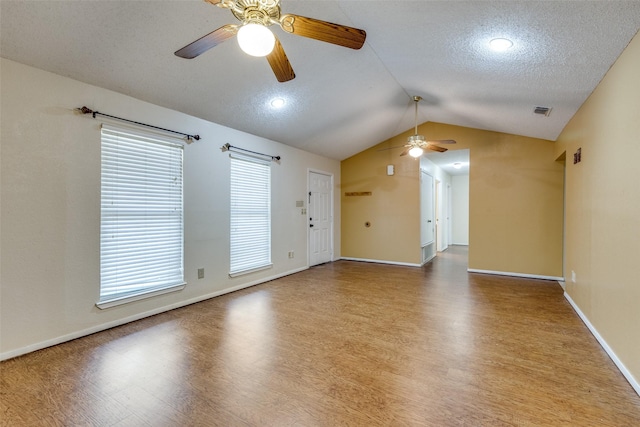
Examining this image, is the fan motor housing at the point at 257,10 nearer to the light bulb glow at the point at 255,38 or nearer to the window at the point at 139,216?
the light bulb glow at the point at 255,38

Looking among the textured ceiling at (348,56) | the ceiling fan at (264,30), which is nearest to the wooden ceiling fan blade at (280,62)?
the ceiling fan at (264,30)

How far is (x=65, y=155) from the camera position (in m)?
2.68

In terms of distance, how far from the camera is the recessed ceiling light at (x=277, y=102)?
385 cm

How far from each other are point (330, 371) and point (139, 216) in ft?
8.69

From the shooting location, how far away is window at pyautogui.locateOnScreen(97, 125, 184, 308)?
9.85 feet

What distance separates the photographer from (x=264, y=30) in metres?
1.58

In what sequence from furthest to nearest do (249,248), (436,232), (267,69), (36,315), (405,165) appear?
(436,232) → (405,165) → (249,248) → (267,69) → (36,315)

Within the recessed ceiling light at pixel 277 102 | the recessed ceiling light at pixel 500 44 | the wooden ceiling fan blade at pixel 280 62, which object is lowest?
the wooden ceiling fan blade at pixel 280 62

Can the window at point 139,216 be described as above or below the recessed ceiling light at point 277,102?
below

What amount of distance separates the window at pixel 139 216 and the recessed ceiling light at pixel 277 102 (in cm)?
132

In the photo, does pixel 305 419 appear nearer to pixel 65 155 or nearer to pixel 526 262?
pixel 65 155

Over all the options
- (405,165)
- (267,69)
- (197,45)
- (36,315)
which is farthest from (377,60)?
(36,315)

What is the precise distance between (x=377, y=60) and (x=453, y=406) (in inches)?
134

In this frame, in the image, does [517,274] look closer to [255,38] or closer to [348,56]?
[348,56]
